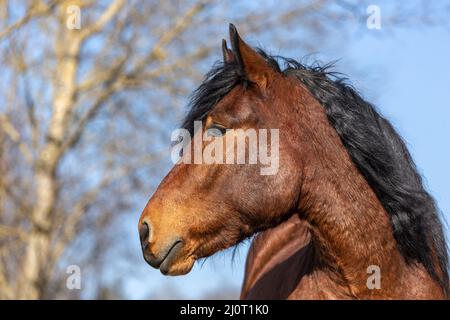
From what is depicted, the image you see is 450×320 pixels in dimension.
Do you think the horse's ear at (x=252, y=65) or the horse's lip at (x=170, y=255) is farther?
the horse's ear at (x=252, y=65)

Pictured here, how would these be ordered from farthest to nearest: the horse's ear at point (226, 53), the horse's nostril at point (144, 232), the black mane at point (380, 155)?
1. the horse's ear at point (226, 53)
2. the black mane at point (380, 155)
3. the horse's nostril at point (144, 232)

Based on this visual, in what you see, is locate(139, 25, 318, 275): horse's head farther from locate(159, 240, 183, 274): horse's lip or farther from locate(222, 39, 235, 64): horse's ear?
locate(222, 39, 235, 64): horse's ear

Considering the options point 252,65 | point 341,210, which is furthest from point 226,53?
point 341,210

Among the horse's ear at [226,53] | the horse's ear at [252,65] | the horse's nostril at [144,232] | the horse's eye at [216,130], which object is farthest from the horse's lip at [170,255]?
the horse's ear at [226,53]

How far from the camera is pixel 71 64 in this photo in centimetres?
1560

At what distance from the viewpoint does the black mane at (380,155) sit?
15.1ft

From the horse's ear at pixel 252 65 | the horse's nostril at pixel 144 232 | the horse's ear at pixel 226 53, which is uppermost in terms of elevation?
the horse's ear at pixel 226 53

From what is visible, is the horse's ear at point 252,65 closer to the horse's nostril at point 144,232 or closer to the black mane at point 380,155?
the black mane at point 380,155

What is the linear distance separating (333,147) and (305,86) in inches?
15.3

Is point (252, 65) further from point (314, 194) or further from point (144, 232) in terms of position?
point (144, 232)

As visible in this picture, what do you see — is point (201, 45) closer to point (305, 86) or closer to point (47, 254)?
point (47, 254)

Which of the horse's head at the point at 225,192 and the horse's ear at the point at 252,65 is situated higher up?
the horse's ear at the point at 252,65
